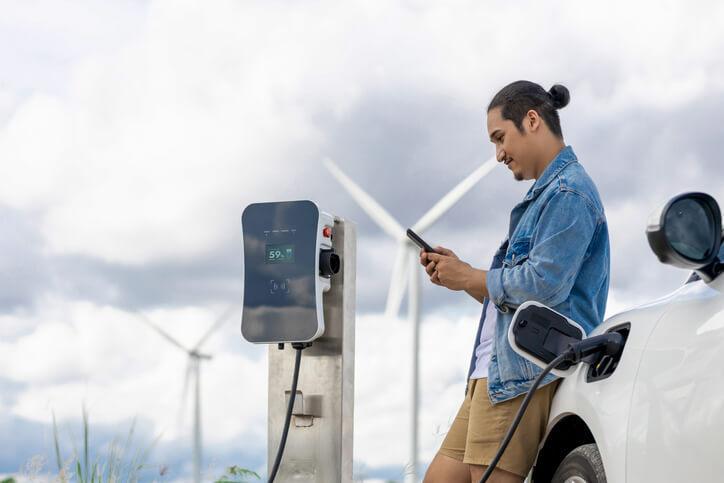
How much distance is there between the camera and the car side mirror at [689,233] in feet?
6.55

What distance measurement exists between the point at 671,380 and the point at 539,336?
0.48m

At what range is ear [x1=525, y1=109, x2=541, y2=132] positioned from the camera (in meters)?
2.79

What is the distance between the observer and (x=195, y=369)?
13172 millimetres

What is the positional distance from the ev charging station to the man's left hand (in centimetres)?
82

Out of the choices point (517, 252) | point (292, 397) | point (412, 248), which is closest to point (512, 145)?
point (517, 252)

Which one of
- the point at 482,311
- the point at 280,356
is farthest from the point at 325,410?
the point at 482,311

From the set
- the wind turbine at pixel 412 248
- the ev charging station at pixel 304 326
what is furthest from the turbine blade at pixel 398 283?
the ev charging station at pixel 304 326

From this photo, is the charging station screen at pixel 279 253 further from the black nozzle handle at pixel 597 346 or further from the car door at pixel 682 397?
the car door at pixel 682 397

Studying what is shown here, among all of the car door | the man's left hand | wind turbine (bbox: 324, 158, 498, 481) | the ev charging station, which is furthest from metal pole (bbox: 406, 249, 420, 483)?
the car door

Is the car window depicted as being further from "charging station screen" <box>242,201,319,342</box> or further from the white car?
"charging station screen" <box>242,201,319,342</box>

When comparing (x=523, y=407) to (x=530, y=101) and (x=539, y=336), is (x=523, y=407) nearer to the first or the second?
(x=539, y=336)

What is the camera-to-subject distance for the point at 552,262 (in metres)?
2.54

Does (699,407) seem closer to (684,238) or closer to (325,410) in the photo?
(684,238)

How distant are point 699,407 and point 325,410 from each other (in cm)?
194
